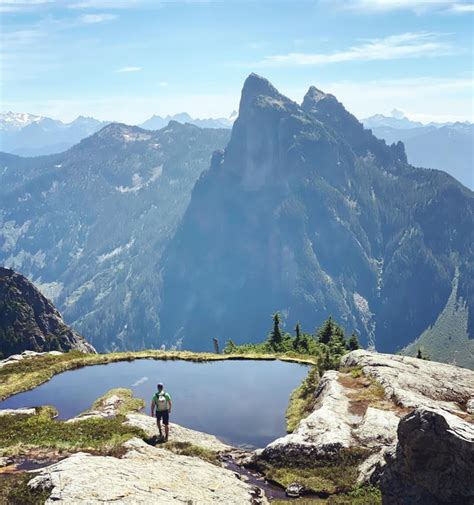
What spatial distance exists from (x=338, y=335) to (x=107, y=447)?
71.1 meters

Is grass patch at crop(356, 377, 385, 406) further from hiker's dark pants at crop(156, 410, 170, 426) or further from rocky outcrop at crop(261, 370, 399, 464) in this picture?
hiker's dark pants at crop(156, 410, 170, 426)

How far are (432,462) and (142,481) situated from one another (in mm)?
14296

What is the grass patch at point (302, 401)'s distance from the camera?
45.5 meters

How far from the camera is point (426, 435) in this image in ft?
82.5

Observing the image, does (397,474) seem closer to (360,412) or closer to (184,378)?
(360,412)

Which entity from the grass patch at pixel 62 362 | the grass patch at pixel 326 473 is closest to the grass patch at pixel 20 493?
the grass patch at pixel 326 473

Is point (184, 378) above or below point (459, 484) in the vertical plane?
below

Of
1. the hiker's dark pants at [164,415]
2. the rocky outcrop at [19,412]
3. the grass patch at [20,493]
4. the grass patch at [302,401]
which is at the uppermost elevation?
the grass patch at [20,493]

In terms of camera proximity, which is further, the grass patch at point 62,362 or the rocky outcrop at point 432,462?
the grass patch at point 62,362

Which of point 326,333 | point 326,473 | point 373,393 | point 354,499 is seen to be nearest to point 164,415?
point 326,473

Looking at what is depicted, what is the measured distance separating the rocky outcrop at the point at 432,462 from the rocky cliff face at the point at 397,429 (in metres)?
0.04

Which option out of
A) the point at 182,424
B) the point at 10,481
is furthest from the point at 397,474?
the point at 182,424

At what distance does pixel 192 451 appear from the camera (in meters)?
34.8

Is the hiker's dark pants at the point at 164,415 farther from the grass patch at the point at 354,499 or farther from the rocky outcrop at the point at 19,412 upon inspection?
the rocky outcrop at the point at 19,412
